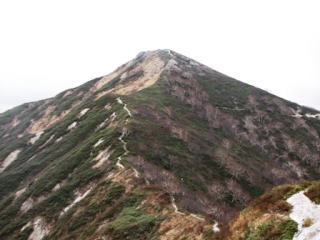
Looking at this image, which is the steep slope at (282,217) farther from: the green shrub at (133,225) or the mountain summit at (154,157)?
the green shrub at (133,225)

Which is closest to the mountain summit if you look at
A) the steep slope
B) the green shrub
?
the green shrub

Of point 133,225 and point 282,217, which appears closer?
point 282,217

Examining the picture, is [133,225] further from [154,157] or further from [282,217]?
[154,157]

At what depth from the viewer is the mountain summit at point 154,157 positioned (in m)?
44.2

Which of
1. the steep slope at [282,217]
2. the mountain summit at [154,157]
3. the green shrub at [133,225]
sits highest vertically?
the steep slope at [282,217]

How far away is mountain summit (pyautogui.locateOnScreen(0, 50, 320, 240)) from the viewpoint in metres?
44.2

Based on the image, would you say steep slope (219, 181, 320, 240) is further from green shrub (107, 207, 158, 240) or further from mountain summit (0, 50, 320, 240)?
green shrub (107, 207, 158, 240)

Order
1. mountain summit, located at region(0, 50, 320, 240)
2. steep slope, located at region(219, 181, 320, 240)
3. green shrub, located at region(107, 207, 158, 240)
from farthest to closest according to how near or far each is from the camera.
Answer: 1. mountain summit, located at region(0, 50, 320, 240)
2. green shrub, located at region(107, 207, 158, 240)
3. steep slope, located at region(219, 181, 320, 240)

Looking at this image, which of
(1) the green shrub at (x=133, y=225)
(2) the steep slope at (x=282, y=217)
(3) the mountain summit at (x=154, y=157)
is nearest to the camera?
(2) the steep slope at (x=282, y=217)

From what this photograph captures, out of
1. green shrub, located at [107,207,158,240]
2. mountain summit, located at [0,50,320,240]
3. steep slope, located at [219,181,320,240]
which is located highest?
steep slope, located at [219,181,320,240]

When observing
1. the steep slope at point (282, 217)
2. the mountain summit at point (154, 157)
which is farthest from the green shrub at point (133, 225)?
the steep slope at point (282, 217)

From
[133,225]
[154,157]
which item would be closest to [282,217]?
[133,225]

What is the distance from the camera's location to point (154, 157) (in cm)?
6912

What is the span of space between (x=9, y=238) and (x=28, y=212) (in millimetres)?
5847
